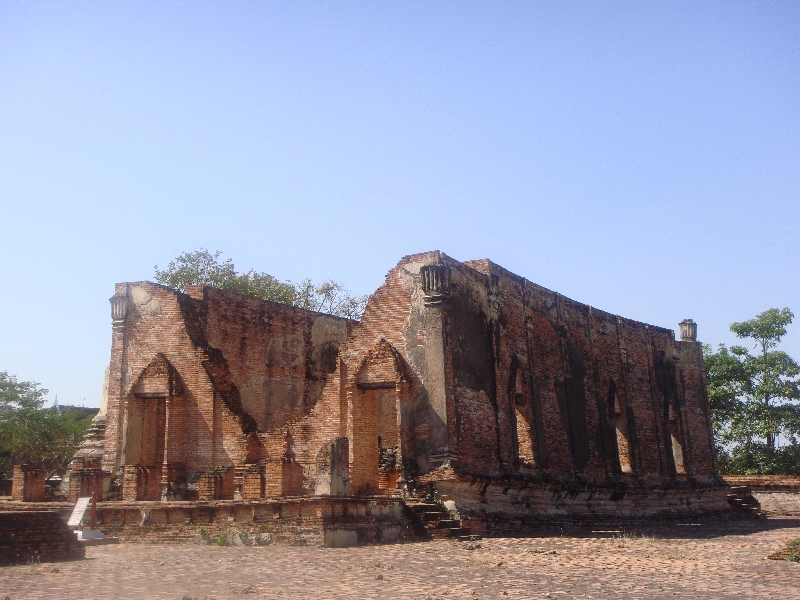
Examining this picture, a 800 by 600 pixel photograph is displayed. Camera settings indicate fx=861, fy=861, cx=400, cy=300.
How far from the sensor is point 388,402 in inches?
685

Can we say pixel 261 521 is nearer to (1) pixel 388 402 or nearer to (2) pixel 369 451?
(2) pixel 369 451

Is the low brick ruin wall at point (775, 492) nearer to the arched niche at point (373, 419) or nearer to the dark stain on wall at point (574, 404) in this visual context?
the dark stain on wall at point (574, 404)

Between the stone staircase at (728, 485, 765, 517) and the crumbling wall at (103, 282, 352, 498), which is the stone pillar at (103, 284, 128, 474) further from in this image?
the stone staircase at (728, 485, 765, 517)

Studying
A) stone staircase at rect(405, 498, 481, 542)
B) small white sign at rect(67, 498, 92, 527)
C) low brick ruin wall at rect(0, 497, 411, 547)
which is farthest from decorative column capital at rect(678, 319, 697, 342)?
small white sign at rect(67, 498, 92, 527)

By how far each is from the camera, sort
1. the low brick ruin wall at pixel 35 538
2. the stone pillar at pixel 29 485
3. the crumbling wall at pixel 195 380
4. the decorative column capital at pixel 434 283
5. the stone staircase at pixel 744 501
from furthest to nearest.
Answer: the stone staircase at pixel 744 501 → the crumbling wall at pixel 195 380 → the stone pillar at pixel 29 485 → the decorative column capital at pixel 434 283 → the low brick ruin wall at pixel 35 538

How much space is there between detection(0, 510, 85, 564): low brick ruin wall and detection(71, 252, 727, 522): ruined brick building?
3.41 metres

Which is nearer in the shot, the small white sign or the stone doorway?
the small white sign

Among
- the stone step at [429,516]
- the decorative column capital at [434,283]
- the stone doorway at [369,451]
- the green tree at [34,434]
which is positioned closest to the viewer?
the stone step at [429,516]

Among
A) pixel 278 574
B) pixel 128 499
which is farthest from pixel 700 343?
pixel 278 574

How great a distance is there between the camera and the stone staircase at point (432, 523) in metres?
13.3

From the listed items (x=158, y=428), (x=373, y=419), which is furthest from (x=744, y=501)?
(x=158, y=428)

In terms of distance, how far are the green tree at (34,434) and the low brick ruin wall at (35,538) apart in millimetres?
22533

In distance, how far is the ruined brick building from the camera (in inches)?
580

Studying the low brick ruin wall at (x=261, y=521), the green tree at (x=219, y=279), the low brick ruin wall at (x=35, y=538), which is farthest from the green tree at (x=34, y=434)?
the low brick ruin wall at (x=35, y=538)
